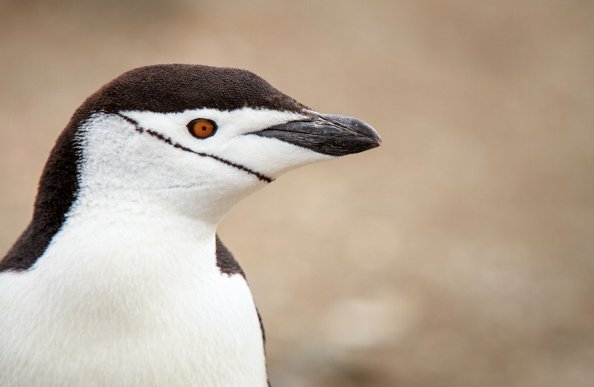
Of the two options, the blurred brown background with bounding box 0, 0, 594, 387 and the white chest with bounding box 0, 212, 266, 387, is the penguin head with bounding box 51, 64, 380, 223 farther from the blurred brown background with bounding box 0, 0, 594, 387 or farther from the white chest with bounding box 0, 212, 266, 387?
the blurred brown background with bounding box 0, 0, 594, 387

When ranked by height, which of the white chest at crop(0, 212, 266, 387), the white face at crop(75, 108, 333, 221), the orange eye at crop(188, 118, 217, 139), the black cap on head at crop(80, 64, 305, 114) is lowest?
the white chest at crop(0, 212, 266, 387)

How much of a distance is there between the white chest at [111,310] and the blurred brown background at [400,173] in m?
2.33

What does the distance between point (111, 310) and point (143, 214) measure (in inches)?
A: 7.3

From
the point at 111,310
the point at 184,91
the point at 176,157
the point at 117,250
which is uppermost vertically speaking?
the point at 184,91

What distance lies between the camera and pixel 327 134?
1584 millimetres

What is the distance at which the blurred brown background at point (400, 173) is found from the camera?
4.19 m

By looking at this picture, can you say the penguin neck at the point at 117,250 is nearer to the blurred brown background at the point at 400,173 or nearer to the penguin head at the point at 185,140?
the penguin head at the point at 185,140

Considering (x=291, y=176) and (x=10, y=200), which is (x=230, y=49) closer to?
(x=291, y=176)

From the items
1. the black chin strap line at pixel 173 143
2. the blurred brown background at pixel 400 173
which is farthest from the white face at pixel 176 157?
the blurred brown background at pixel 400 173

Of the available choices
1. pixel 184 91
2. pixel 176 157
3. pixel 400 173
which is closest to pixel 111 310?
pixel 176 157

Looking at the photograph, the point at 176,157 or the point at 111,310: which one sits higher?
the point at 176,157

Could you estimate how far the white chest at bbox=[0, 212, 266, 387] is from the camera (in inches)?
60.7

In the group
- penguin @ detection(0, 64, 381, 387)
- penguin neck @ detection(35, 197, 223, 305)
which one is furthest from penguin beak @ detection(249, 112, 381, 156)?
penguin neck @ detection(35, 197, 223, 305)

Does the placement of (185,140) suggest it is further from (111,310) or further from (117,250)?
(111,310)
